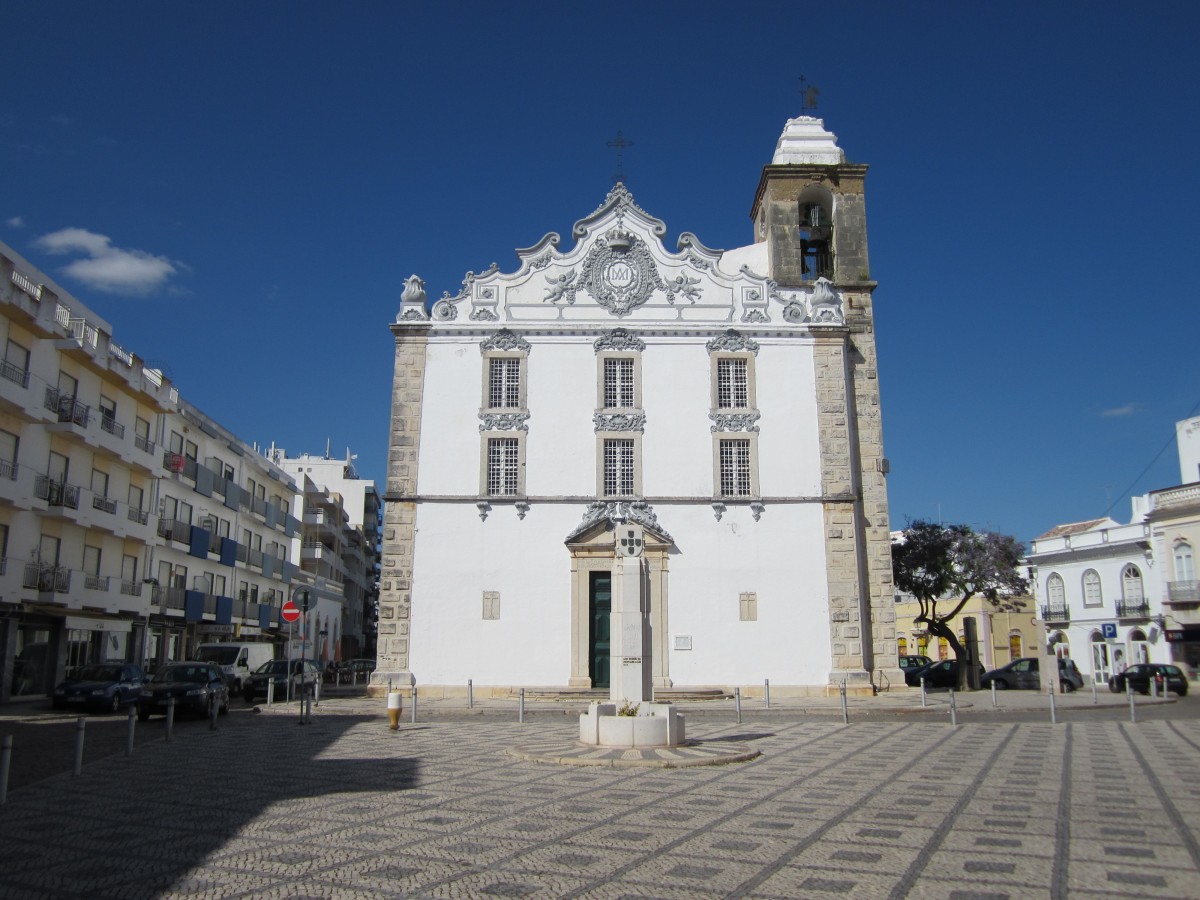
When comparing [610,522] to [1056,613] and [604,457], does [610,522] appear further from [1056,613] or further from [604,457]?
[1056,613]

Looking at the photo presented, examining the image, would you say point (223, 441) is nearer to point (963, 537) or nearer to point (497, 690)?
point (497, 690)

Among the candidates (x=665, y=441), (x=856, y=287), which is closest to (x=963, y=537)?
(x=856, y=287)

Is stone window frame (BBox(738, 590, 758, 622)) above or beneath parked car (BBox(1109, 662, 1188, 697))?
above

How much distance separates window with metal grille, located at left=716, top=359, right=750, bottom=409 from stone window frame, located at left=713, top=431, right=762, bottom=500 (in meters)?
0.88

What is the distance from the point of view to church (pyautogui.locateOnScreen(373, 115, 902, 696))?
1062 inches

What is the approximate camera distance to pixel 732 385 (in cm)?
2889

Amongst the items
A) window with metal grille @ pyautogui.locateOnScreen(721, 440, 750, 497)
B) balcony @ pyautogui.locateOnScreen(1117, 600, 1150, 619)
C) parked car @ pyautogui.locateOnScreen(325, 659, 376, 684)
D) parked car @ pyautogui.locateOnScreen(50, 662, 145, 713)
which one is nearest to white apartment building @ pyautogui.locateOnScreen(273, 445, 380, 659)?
parked car @ pyautogui.locateOnScreen(325, 659, 376, 684)

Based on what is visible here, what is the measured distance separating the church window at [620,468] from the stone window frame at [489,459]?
7.59ft

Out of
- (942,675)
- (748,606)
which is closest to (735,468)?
(748,606)

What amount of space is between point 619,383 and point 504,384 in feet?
10.9

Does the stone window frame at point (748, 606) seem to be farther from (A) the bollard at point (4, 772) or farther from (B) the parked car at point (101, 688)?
(A) the bollard at point (4, 772)

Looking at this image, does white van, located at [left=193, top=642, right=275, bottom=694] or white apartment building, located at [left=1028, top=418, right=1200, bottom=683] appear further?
white apartment building, located at [left=1028, top=418, right=1200, bottom=683]

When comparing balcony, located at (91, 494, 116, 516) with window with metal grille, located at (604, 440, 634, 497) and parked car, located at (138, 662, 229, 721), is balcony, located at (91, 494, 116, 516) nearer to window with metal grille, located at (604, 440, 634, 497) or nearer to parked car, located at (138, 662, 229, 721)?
parked car, located at (138, 662, 229, 721)

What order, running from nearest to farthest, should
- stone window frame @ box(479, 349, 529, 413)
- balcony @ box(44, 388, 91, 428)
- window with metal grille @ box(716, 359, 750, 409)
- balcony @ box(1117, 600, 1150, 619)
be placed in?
stone window frame @ box(479, 349, 529, 413) → window with metal grille @ box(716, 359, 750, 409) → balcony @ box(44, 388, 91, 428) → balcony @ box(1117, 600, 1150, 619)
